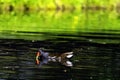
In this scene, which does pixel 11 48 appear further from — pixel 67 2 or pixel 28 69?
pixel 67 2

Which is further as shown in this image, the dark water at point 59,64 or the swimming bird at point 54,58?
the swimming bird at point 54,58

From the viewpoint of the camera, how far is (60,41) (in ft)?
131

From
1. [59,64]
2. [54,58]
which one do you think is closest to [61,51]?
[54,58]

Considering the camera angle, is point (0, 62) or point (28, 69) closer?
point (28, 69)

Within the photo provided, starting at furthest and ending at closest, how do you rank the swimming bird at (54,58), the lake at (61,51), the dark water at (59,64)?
the swimming bird at (54,58)
the lake at (61,51)
the dark water at (59,64)

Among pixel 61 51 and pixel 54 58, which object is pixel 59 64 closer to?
pixel 54 58

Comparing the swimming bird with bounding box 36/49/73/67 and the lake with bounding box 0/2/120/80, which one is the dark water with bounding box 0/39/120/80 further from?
the swimming bird with bounding box 36/49/73/67

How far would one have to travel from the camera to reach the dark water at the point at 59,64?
24.8 metres

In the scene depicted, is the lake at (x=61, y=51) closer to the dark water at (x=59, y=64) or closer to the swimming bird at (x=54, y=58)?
the dark water at (x=59, y=64)

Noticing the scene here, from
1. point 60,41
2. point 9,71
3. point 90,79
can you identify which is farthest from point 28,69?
point 60,41

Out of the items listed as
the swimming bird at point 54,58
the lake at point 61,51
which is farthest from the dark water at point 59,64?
the swimming bird at point 54,58

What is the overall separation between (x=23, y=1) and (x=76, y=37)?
54558mm

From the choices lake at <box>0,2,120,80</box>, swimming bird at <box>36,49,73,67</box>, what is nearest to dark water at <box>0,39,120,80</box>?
lake at <box>0,2,120,80</box>

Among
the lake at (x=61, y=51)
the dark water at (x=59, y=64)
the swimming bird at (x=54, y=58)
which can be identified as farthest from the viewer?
the swimming bird at (x=54, y=58)
